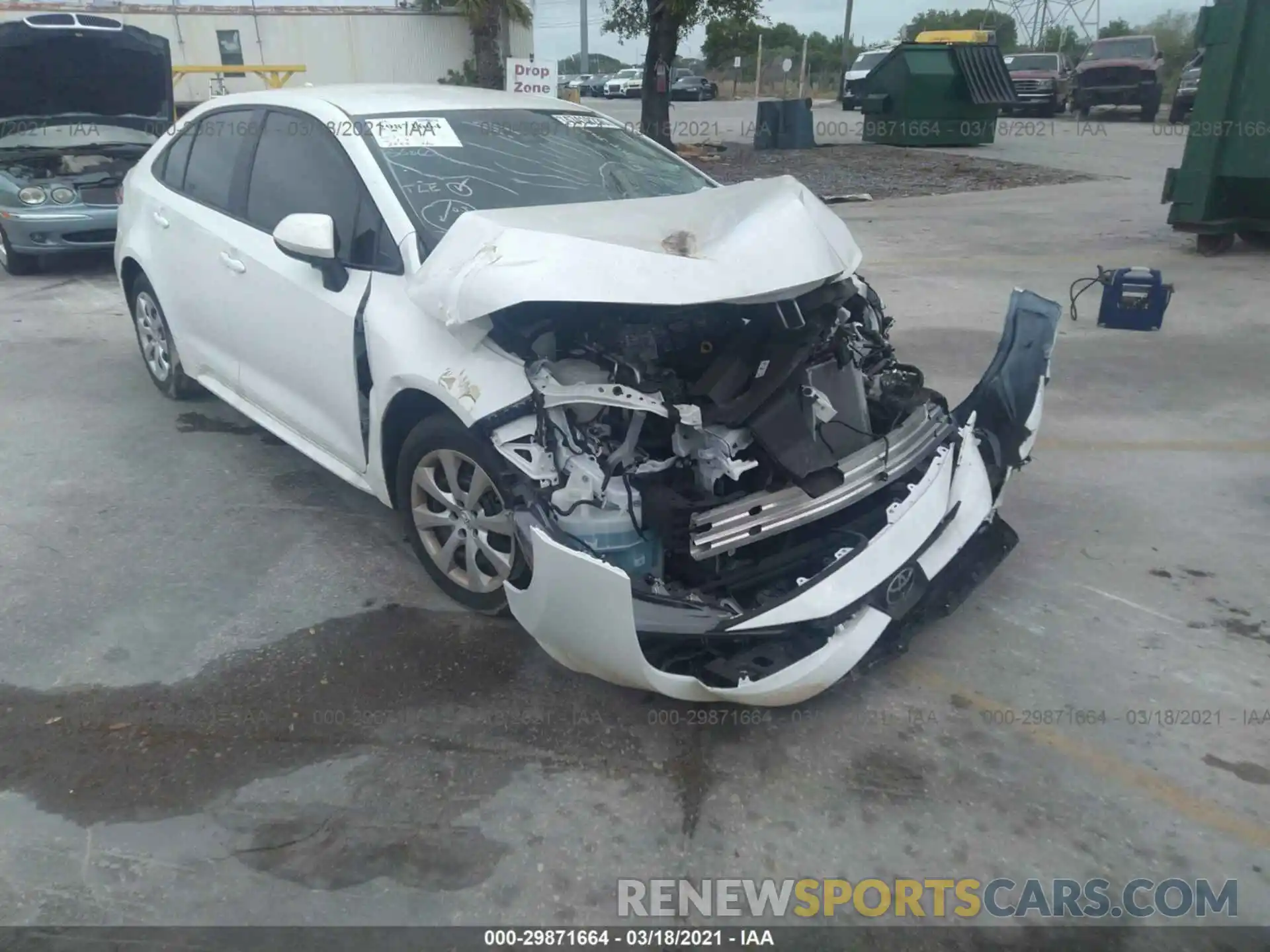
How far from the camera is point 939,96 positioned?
2091 centimetres

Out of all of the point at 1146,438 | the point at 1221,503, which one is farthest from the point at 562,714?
the point at 1146,438

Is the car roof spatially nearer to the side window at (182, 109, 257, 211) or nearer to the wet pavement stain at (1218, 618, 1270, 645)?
the side window at (182, 109, 257, 211)

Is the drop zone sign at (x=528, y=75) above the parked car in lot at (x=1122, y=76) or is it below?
below

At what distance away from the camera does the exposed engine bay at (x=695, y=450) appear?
2947 mm

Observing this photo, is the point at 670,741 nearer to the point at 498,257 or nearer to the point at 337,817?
the point at 337,817

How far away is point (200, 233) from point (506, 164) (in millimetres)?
1643

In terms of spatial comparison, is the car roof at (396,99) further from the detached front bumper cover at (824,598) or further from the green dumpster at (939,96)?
the green dumpster at (939,96)

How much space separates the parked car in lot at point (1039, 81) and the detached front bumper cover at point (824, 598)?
28825 mm

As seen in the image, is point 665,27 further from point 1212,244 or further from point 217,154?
point 217,154

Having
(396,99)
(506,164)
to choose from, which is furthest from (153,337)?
(506,164)

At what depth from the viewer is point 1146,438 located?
520 centimetres

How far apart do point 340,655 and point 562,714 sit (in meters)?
0.86

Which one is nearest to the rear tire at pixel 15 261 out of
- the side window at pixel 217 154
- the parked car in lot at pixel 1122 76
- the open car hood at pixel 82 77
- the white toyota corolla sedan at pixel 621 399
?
the open car hood at pixel 82 77

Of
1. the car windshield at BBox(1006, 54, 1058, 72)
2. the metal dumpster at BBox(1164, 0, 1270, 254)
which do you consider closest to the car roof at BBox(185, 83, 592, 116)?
the metal dumpster at BBox(1164, 0, 1270, 254)
